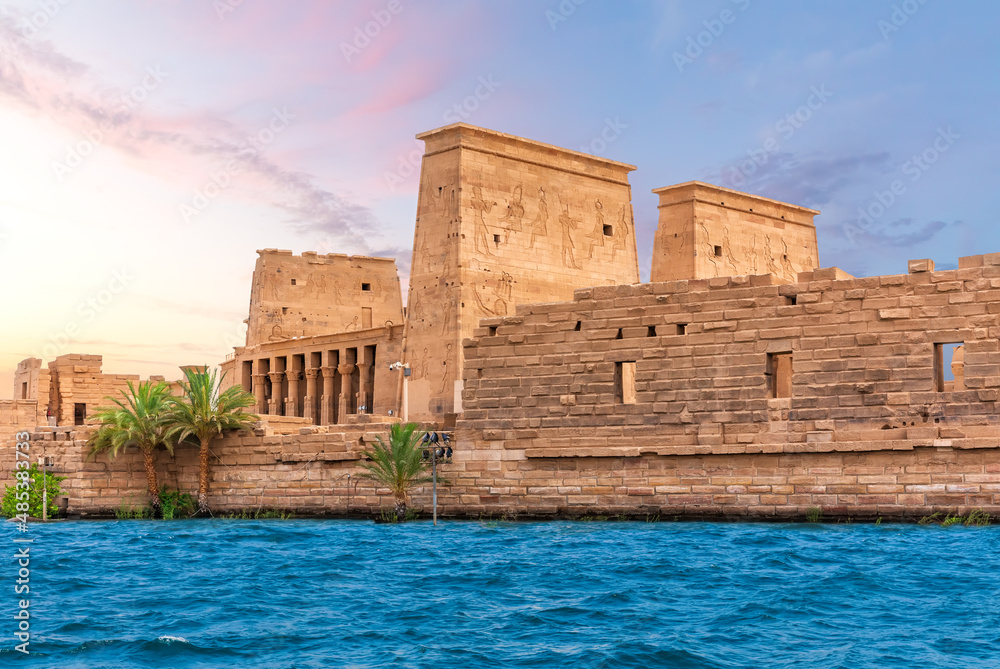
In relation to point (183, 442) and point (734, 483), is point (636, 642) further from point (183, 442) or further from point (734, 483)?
point (183, 442)

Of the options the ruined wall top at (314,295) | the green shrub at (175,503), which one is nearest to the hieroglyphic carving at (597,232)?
the green shrub at (175,503)

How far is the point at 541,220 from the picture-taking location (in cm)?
2852

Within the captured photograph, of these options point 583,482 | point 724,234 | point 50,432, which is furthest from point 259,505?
point 724,234

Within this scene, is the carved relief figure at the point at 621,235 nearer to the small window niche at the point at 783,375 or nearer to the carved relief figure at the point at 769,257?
the carved relief figure at the point at 769,257

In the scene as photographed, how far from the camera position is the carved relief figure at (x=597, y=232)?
97.3 feet

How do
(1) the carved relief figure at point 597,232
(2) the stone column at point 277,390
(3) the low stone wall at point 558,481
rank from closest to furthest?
(3) the low stone wall at point 558,481 → (1) the carved relief figure at point 597,232 → (2) the stone column at point 277,390

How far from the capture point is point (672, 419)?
715 inches

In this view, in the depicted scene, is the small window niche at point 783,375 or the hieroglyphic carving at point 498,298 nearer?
the small window niche at point 783,375

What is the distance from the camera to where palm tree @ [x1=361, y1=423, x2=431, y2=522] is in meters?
19.5

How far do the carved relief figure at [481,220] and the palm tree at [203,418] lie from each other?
25.3 feet

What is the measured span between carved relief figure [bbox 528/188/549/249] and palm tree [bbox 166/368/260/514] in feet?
30.7

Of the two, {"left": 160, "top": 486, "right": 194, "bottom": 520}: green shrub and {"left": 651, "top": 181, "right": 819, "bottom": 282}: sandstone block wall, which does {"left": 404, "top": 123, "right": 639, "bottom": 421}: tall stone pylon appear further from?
{"left": 160, "top": 486, "right": 194, "bottom": 520}: green shrub

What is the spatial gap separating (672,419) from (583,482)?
1.76 metres

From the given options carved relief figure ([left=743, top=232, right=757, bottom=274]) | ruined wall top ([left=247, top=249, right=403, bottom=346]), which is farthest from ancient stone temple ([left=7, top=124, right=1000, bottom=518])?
ruined wall top ([left=247, top=249, right=403, bottom=346])
